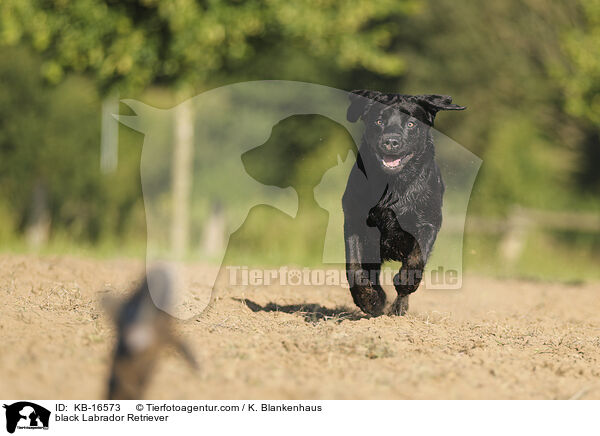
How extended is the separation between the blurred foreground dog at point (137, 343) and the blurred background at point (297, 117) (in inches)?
175

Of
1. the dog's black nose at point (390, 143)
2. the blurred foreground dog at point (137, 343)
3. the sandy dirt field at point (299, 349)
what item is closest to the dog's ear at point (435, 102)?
the dog's black nose at point (390, 143)

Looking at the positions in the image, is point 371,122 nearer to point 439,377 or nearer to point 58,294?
point 439,377

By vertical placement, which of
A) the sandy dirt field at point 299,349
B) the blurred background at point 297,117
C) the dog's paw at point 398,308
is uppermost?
the blurred background at point 297,117

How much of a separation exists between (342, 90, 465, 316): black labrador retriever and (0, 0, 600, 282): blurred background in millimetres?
2245

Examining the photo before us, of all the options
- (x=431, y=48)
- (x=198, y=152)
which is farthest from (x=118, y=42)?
(x=431, y=48)

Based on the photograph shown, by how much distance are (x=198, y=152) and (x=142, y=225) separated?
4.16 metres

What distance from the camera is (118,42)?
992 cm

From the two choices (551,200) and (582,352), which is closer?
(582,352)

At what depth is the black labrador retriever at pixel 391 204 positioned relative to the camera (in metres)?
4.90
